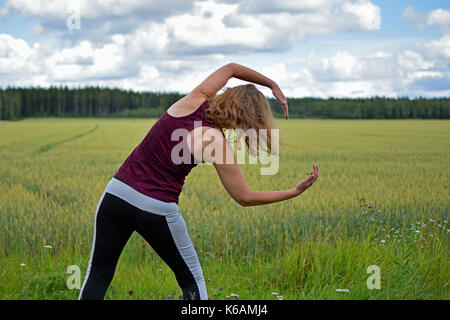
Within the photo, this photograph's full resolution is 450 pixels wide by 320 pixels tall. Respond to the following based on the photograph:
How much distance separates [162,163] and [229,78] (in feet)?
2.34

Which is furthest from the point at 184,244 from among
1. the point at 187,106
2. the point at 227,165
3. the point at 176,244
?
the point at 187,106

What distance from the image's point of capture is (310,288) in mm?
A: 4090

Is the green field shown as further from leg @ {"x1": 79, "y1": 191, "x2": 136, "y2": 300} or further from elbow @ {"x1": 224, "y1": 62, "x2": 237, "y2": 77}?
leg @ {"x1": 79, "y1": 191, "x2": 136, "y2": 300}

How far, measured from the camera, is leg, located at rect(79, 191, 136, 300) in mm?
2656

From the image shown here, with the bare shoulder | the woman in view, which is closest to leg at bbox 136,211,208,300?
the woman

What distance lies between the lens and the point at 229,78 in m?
2.87

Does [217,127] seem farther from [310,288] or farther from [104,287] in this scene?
[310,288]

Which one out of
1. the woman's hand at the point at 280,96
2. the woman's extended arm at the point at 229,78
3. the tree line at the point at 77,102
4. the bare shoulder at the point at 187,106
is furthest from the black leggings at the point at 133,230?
the tree line at the point at 77,102

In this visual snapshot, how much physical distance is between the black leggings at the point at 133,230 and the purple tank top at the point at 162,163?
0.05m

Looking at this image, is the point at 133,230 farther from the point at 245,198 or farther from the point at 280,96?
the point at 280,96

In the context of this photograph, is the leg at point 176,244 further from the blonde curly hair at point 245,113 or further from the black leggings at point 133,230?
the blonde curly hair at point 245,113

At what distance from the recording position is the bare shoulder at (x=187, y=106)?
8.48 ft
